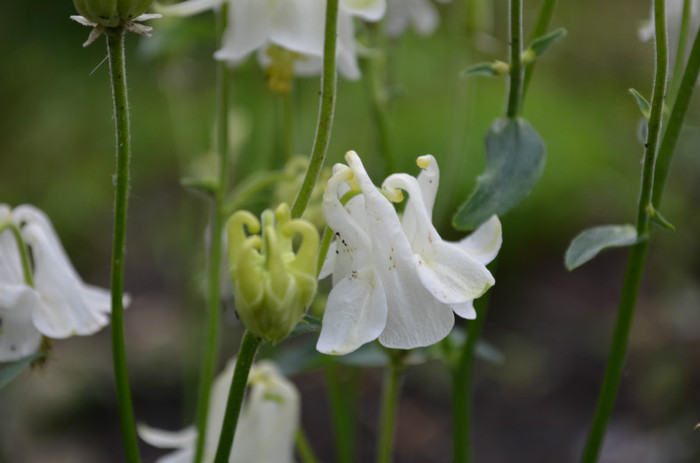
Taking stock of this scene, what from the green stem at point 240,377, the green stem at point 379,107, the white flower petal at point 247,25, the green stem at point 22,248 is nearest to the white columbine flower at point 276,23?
the white flower petal at point 247,25

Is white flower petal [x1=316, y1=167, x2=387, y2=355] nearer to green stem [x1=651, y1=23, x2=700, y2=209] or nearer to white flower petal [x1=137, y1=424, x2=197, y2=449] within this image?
green stem [x1=651, y1=23, x2=700, y2=209]

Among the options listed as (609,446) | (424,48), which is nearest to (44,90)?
(424,48)

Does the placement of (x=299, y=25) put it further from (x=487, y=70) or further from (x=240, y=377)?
(x=240, y=377)

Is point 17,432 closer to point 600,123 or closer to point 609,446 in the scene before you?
point 609,446

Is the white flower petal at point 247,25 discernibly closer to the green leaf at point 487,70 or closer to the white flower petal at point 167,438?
Answer: the green leaf at point 487,70

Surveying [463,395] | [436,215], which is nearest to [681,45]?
[463,395]
